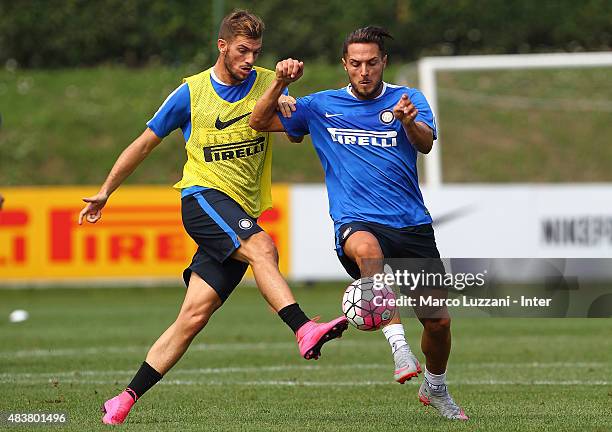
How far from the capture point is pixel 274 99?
760cm

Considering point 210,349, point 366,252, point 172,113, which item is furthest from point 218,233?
point 210,349

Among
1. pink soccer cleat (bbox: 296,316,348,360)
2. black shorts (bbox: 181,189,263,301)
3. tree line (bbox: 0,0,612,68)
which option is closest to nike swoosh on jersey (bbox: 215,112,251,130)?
black shorts (bbox: 181,189,263,301)

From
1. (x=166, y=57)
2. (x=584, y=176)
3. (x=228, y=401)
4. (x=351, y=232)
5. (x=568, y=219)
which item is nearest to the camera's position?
(x=351, y=232)

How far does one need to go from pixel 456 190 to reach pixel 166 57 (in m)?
13.6

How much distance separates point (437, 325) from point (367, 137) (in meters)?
1.19

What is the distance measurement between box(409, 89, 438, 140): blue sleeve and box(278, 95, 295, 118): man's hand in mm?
721

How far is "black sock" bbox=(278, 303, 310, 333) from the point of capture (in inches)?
286

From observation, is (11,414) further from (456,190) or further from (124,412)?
(456,190)

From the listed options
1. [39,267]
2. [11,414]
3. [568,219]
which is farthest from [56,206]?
[11,414]

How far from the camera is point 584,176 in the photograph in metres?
28.7

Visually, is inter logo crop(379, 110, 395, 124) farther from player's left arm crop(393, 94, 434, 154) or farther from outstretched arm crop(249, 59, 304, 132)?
outstretched arm crop(249, 59, 304, 132)

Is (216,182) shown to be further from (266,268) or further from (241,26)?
(241,26)

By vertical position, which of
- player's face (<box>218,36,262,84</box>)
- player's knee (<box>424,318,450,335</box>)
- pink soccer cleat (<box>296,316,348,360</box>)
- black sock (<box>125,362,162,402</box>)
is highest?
player's face (<box>218,36,262,84</box>)

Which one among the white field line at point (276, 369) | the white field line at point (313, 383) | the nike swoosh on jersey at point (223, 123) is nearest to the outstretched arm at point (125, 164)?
the nike swoosh on jersey at point (223, 123)
